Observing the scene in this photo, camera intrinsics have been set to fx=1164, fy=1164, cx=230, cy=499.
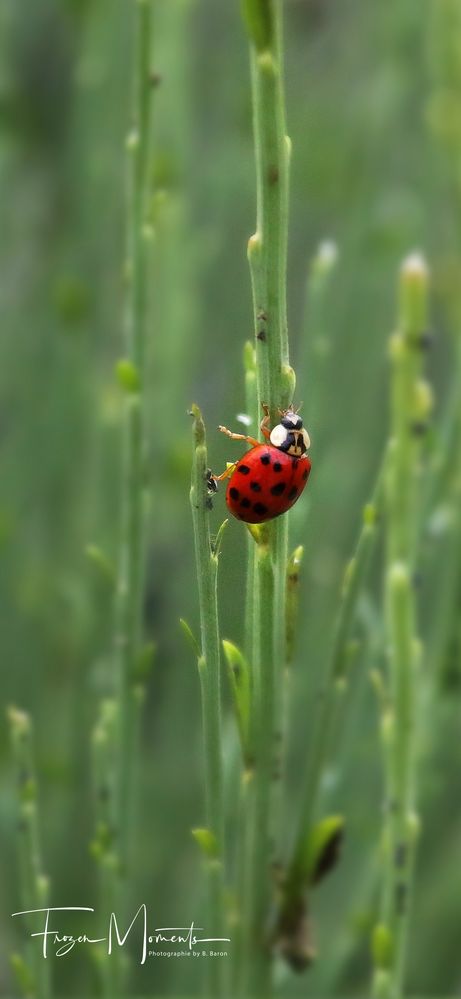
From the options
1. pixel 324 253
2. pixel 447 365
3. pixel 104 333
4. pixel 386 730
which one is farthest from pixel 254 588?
pixel 447 365

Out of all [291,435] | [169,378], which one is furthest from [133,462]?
[169,378]

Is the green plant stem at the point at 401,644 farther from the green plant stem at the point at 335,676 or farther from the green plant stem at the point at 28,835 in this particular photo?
the green plant stem at the point at 28,835

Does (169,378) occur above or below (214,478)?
above

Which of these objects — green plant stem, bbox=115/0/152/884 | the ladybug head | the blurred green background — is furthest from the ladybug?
the blurred green background

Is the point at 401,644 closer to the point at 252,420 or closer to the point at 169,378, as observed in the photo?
the point at 252,420

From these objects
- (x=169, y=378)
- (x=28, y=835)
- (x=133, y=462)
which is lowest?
(x=28, y=835)

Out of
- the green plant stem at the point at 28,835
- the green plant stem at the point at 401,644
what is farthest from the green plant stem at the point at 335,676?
the green plant stem at the point at 28,835

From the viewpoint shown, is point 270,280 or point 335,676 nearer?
point 270,280
